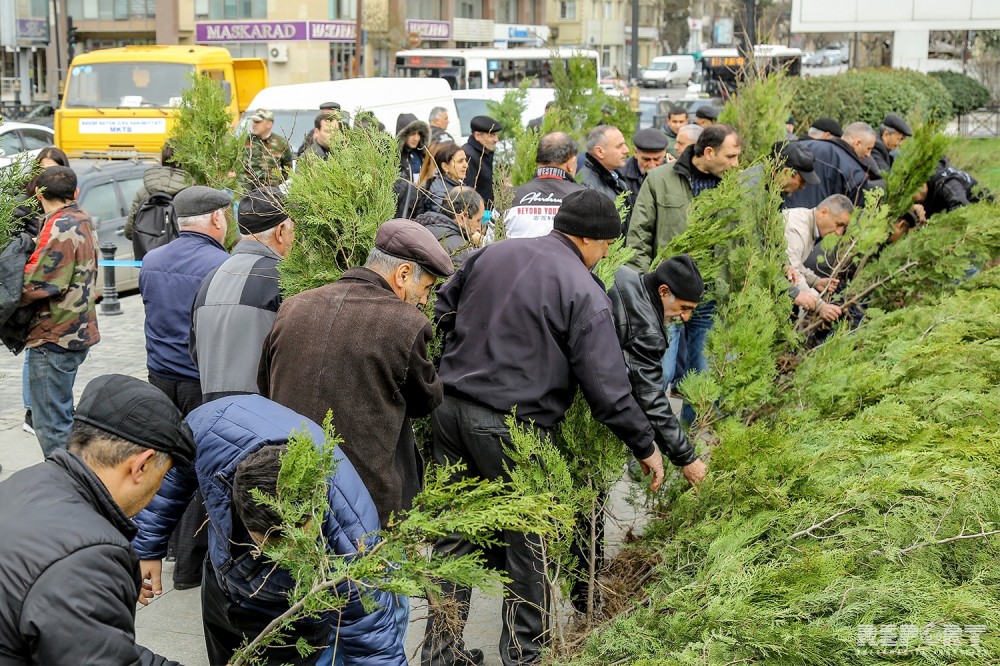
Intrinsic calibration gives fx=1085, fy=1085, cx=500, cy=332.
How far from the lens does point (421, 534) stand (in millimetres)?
2725

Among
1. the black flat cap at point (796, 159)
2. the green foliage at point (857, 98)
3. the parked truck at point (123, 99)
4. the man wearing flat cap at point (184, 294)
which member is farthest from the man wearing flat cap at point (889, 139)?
the parked truck at point (123, 99)

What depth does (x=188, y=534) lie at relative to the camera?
17.3ft

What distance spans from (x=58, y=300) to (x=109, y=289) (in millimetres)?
5591

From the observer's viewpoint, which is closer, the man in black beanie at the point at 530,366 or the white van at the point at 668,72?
the man in black beanie at the point at 530,366

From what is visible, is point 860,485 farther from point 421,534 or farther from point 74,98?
point 74,98

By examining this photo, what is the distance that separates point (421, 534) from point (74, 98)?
18.4 meters

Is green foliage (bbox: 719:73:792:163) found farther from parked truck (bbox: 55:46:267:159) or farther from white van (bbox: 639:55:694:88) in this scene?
white van (bbox: 639:55:694:88)

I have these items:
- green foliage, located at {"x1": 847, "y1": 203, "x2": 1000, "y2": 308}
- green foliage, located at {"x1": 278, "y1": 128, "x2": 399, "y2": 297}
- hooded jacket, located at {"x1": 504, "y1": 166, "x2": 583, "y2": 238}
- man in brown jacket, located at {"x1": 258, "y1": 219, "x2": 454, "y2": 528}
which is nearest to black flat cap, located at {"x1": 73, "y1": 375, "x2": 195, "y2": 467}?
man in brown jacket, located at {"x1": 258, "y1": 219, "x2": 454, "y2": 528}

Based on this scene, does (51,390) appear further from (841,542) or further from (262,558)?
(841,542)

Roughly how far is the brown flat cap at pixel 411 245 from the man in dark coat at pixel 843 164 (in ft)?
18.7

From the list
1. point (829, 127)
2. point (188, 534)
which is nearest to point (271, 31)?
point (829, 127)

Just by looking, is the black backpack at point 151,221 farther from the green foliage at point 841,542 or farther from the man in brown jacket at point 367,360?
the green foliage at point 841,542

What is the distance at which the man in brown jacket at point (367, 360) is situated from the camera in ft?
12.2

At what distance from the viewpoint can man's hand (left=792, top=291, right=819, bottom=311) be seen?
6.75 m
